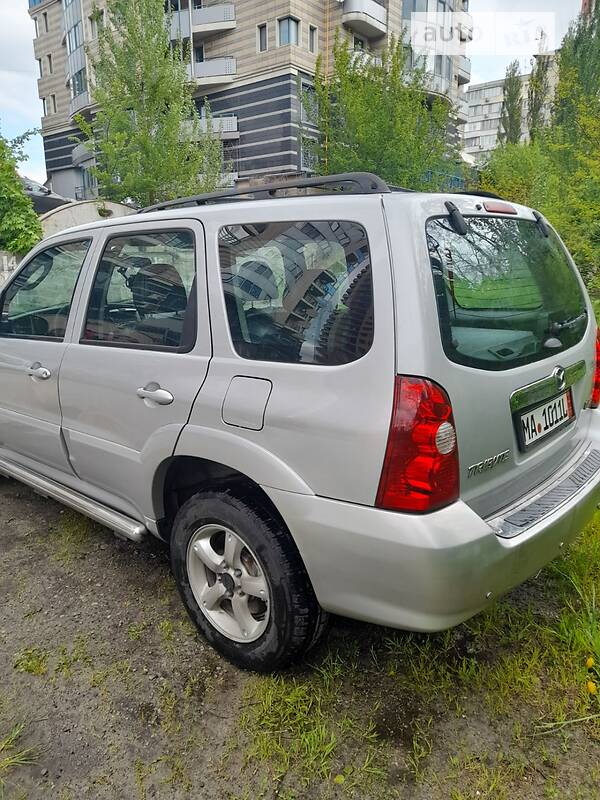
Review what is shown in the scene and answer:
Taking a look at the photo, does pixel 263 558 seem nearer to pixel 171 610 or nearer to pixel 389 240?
pixel 171 610

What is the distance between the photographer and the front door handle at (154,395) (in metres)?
2.21

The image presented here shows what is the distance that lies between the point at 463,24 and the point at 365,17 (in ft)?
31.3

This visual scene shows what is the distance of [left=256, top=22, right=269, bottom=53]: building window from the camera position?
26984 mm

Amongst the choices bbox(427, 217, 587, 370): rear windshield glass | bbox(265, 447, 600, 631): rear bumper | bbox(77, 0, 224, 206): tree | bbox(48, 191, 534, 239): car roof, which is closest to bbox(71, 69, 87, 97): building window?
bbox(77, 0, 224, 206): tree

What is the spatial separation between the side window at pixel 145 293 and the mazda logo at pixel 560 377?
1.41m

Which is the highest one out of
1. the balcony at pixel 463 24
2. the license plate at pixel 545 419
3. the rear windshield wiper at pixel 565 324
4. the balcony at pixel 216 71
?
the balcony at pixel 463 24

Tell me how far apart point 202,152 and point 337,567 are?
1552 cm

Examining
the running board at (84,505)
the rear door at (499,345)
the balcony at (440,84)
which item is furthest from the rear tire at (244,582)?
the balcony at (440,84)

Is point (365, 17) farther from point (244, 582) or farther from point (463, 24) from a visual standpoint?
point (244, 582)

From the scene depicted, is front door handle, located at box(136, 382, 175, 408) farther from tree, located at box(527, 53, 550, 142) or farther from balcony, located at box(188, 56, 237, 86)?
balcony, located at box(188, 56, 237, 86)

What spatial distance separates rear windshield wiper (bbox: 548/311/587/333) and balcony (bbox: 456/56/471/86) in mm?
39064

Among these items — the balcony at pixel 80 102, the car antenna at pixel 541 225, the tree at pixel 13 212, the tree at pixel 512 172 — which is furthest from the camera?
the balcony at pixel 80 102

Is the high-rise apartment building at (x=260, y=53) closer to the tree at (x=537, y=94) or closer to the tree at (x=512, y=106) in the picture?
the tree at (x=537, y=94)

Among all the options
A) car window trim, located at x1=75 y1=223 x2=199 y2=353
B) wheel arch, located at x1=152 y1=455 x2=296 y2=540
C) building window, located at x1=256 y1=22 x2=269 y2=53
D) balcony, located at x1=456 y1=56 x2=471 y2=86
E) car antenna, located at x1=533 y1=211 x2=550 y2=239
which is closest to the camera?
wheel arch, located at x1=152 y1=455 x2=296 y2=540
